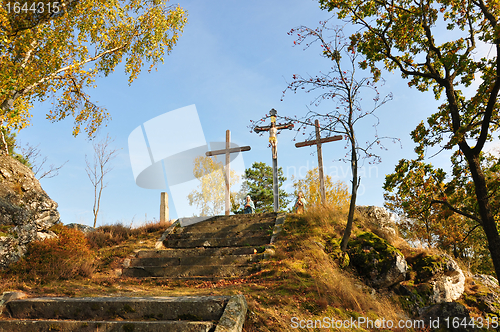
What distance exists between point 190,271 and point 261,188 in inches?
929

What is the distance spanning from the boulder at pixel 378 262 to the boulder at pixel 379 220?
1590 millimetres

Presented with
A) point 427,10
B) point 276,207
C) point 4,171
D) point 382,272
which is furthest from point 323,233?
point 4,171

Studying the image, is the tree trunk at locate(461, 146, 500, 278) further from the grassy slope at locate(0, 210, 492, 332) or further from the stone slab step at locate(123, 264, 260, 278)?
the stone slab step at locate(123, 264, 260, 278)

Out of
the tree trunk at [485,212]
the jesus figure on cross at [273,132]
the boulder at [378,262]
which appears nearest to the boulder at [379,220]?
the boulder at [378,262]

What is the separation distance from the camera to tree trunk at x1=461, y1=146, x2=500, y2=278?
697 centimetres

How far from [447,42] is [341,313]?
8425 mm

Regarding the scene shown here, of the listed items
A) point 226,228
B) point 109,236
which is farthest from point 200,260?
point 109,236

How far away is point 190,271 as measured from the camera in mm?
7824

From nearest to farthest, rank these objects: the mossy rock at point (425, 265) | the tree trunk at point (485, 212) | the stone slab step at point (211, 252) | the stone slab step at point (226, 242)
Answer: the tree trunk at point (485, 212) → the mossy rock at point (425, 265) → the stone slab step at point (211, 252) → the stone slab step at point (226, 242)

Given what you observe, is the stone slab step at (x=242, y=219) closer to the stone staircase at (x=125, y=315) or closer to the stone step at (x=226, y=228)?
the stone step at (x=226, y=228)

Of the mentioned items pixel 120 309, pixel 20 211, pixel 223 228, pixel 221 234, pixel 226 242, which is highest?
pixel 20 211

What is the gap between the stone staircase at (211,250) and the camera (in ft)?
25.6

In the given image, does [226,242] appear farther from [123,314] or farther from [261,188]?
[261,188]

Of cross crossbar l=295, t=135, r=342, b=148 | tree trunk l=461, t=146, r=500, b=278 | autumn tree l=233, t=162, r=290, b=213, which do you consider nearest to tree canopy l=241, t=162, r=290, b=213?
autumn tree l=233, t=162, r=290, b=213
